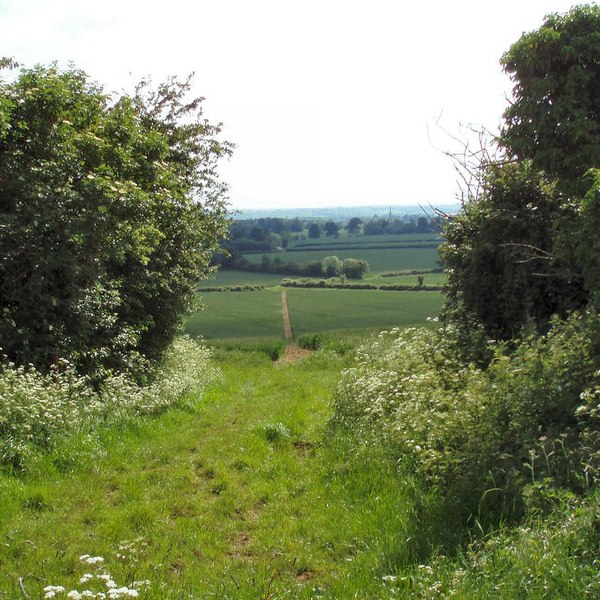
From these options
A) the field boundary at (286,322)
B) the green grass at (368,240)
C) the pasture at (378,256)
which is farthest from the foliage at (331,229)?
the field boundary at (286,322)

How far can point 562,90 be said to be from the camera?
9094mm

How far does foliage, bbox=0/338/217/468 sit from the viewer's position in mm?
7168

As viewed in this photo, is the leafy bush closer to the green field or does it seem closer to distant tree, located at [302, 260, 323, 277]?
the green field

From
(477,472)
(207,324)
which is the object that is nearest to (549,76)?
(477,472)

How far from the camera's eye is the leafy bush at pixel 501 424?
16.1ft

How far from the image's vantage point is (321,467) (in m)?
7.19

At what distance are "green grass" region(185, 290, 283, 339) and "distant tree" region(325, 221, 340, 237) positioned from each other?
1218 inches

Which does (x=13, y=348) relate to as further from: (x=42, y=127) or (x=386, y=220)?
(x=386, y=220)

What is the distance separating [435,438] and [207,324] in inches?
1026

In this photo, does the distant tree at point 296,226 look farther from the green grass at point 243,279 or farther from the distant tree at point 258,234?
the green grass at point 243,279

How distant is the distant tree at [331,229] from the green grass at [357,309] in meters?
29.2

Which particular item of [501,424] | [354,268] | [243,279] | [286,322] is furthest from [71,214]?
[354,268]

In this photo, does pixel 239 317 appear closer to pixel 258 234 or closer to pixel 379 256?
pixel 379 256

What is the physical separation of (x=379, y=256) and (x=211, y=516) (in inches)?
2053
